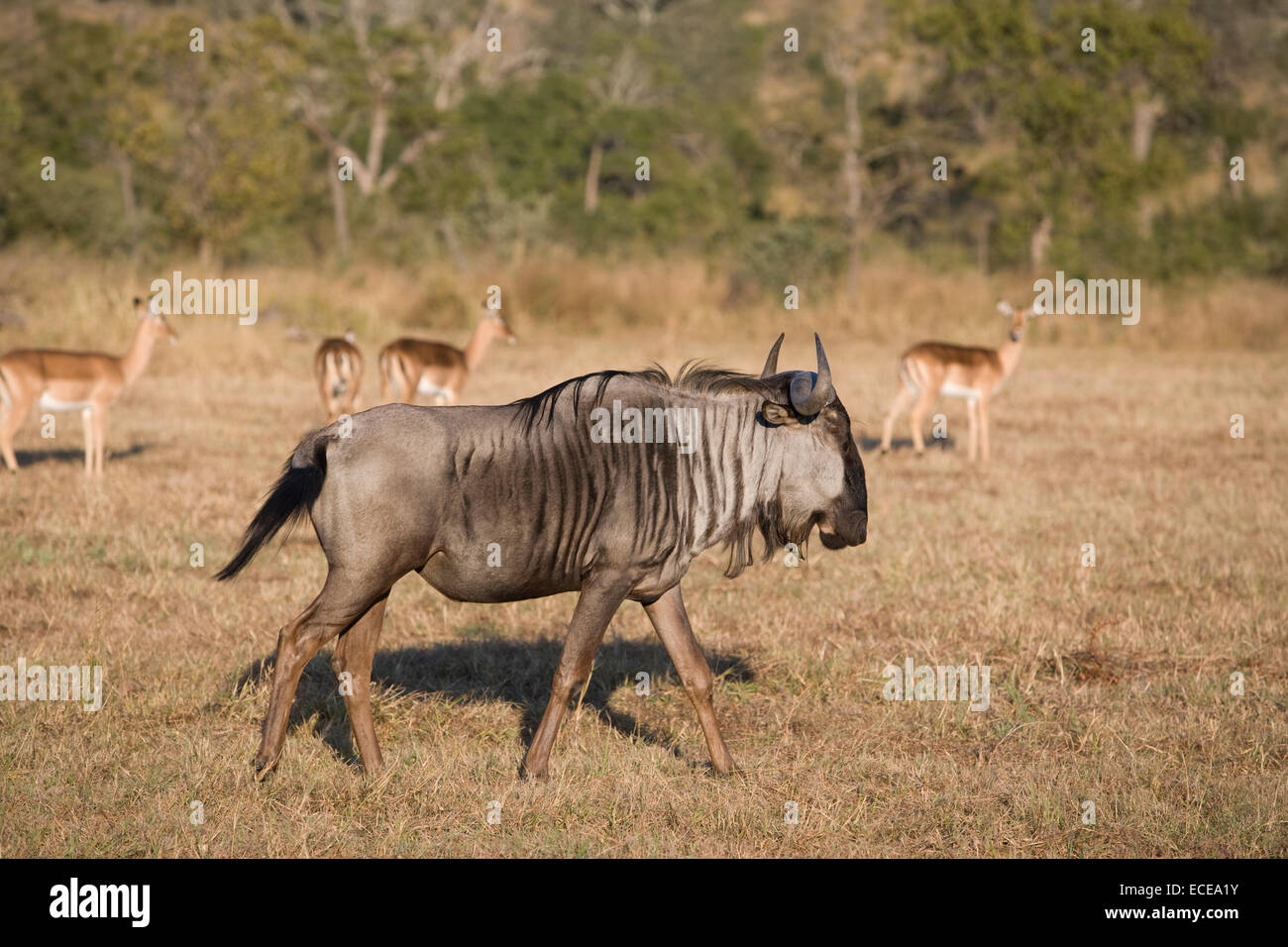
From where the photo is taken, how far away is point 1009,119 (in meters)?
35.3

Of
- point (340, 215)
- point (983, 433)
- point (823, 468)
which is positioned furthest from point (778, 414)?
point (340, 215)

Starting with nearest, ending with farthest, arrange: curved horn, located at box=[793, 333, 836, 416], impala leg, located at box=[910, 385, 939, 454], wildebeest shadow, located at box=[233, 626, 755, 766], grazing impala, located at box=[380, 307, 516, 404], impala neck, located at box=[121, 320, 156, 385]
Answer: curved horn, located at box=[793, 333, 836, 416] < wildebeest shadow, located at box=[233, 626, 755, 766] < impala neck, located at box=[121, 320, 156, 385] < impala leg, located at box=[910, 385, 939, 454] < grazing impala, located at box=[380, 307, 516, 404]

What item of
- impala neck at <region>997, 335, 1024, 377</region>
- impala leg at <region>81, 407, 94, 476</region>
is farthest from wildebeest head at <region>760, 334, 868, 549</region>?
impala neck at <region>997, 335, 1024, 377</region>

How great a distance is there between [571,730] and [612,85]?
142 ft

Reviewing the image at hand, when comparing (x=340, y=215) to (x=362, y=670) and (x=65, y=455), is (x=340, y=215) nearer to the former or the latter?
(x=65, y=455)

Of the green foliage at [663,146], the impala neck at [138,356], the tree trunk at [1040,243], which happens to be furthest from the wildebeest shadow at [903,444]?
the tree trunk at [1040,243]

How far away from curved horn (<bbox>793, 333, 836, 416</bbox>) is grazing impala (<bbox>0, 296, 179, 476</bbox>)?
29.2ft

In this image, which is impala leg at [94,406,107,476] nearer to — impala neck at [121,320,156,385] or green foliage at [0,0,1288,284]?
impala neck at [121,320,156,385]

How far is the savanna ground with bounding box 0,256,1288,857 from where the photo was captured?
5383mm

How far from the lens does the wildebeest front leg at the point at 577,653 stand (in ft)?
17.9

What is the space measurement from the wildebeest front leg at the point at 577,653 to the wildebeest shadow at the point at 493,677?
77 centimetres

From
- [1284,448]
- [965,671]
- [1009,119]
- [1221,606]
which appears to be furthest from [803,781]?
[1009,119]

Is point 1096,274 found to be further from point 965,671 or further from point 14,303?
point 965,671

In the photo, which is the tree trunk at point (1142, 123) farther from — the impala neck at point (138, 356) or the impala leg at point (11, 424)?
the impala leg at point (11, 424)
